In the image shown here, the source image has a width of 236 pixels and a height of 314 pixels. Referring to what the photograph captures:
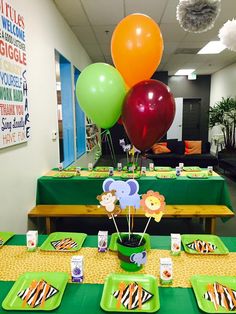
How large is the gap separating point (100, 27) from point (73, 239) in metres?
3.76

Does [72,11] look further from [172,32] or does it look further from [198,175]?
[198,175]

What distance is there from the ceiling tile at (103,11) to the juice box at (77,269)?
10.5 ft

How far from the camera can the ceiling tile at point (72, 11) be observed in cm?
335

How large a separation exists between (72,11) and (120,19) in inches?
29.4

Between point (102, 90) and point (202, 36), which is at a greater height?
point (202, 36)

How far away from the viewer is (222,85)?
325 inches

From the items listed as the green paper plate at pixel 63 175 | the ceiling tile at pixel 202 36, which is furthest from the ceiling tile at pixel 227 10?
the green paper plate at pixel 63 175

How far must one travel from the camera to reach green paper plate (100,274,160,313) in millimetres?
1036

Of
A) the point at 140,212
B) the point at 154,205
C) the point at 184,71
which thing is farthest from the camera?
the point at 184,71

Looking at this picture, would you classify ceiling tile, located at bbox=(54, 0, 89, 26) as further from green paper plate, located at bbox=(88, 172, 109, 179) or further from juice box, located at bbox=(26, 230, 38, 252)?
juice box, located at bbox=(26, 230, 38, 252)

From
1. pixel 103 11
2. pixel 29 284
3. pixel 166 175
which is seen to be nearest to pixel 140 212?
pixel 166 175

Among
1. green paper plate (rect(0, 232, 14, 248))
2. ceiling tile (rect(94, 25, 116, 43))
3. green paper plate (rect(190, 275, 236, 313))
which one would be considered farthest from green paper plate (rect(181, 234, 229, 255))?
ceiling tile (rect(94, 25, 116, 43))

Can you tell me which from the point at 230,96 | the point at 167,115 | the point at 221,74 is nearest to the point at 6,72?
the point at 167,115

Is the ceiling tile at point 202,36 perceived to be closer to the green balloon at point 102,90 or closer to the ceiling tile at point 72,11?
the ceiling tile at point 72,11
